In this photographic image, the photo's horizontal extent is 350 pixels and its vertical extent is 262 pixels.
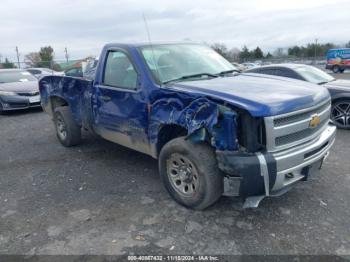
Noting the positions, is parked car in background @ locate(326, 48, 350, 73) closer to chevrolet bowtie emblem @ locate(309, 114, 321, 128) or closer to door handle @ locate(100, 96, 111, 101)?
chevrolet bowtie emblem @ locate(309, 114, 321, 128)

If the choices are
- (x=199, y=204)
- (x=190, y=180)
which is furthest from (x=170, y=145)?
(x=199, y=204)

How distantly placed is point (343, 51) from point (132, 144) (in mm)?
34775

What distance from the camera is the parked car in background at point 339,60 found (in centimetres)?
3359

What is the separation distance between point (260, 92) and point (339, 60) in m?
34.6

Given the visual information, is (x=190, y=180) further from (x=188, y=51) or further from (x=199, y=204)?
(x=188, y=51)

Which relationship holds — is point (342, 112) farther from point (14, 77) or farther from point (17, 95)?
point (14, 77)

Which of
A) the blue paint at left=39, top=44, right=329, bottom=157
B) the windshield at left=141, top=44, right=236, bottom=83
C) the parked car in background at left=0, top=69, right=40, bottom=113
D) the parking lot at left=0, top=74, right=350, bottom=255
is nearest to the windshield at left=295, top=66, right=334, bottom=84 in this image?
the parking lot at left=0, top=74, right=350, bottom=255

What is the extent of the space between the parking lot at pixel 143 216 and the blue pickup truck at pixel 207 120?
Answer: 32cm

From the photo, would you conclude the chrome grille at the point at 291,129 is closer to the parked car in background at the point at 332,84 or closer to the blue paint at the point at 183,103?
the blue paint at the point at 183,103

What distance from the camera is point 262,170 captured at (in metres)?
3.18

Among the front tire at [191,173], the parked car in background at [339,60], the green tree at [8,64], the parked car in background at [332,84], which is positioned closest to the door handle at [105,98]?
the front tire at [191,173]

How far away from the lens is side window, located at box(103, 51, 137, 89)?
14.6ft

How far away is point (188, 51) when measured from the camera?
4.85 metres

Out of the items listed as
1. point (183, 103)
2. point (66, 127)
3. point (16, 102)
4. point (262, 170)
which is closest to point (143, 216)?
point (183, 103)
